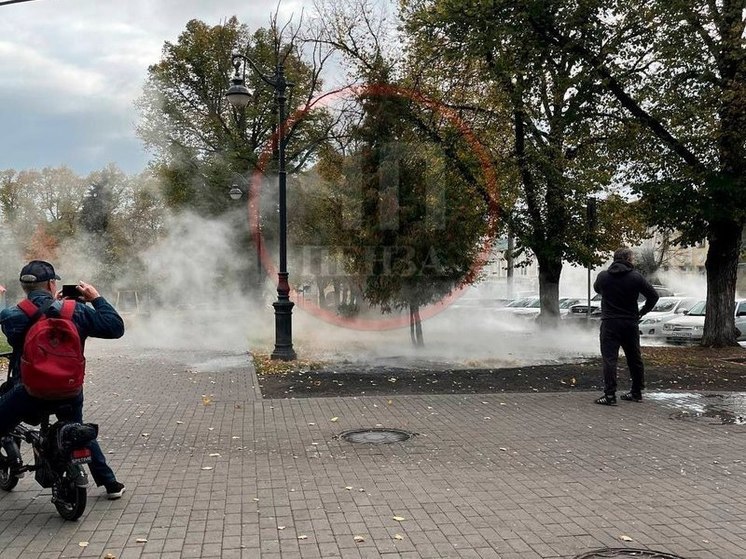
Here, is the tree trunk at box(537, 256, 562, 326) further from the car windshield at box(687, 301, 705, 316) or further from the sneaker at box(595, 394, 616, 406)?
the sneaker at box(595, 394, 616, 406)

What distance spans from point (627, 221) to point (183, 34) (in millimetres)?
21331

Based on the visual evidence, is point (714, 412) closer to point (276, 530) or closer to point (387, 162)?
point (276, 530)

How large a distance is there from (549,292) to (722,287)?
5022 mm

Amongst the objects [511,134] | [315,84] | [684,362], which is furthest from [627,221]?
[315,84]

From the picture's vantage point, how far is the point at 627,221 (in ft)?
69.9

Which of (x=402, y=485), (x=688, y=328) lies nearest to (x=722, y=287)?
(x=688, y=328)

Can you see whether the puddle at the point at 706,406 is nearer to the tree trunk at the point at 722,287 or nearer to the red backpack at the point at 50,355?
the red backpack at the point at 50,355

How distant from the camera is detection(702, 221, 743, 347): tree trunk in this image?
15.1m

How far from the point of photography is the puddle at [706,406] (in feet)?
24.2

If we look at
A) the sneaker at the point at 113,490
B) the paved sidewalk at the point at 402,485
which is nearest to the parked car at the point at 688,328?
the paved sidewalk at the point at 402,485

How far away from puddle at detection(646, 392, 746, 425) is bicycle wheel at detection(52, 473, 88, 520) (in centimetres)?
607

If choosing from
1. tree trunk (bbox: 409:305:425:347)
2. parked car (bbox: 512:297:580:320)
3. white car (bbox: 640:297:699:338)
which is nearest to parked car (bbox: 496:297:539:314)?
parked car (bbox: 512:297:580:320)

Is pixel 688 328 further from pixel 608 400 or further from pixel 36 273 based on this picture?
pixel 36 273

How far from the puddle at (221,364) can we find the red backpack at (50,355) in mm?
7379
